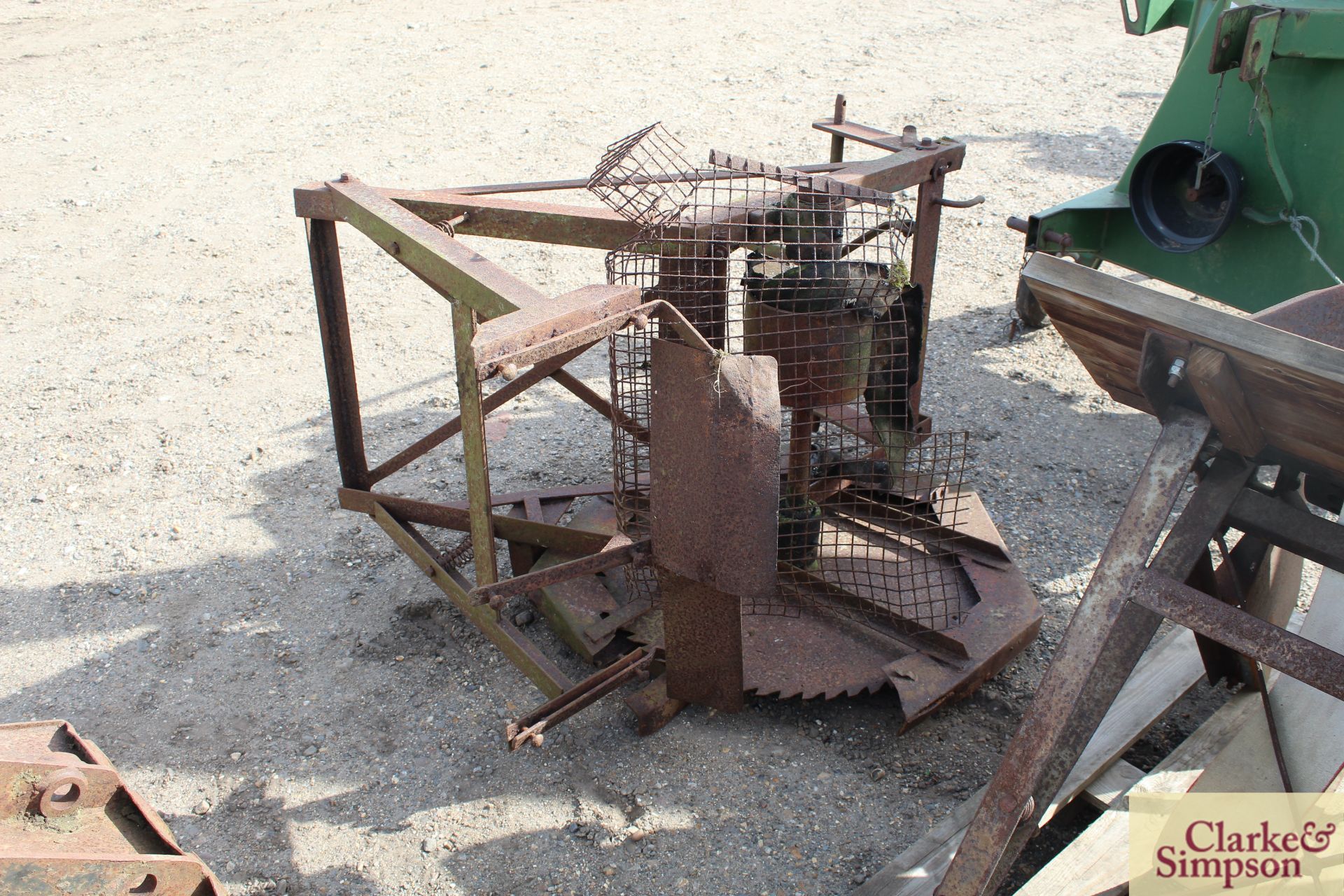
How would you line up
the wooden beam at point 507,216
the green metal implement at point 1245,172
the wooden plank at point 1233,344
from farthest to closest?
the green metal implement at point 1245,172 < the wooden beam at point 507,216 < the wooden plank at point 1233,344

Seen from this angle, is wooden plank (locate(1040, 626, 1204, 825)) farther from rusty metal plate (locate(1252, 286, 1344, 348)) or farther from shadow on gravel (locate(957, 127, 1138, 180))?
shadow on gravel (locate(957, 127, 1138, 180))

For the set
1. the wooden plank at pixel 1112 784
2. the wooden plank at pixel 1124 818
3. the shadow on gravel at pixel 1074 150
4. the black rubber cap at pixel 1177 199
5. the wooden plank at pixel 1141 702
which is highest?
the black rubber cap at pixel 1177 199

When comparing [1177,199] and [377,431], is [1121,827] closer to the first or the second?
[1177,199]

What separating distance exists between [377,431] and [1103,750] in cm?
338

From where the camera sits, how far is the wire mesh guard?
2.80 metres

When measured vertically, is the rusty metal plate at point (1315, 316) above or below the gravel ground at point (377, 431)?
above

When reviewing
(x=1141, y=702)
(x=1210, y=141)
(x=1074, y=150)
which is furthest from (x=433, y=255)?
(x=1074, y=150)

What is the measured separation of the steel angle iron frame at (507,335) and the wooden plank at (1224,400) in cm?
105

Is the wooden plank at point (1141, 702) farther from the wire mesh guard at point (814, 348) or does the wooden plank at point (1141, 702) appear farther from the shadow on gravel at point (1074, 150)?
the shadow on gravel at point (1074, 150)

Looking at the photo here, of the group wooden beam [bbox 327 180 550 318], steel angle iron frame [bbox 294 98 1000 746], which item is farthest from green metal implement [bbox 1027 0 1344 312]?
wooden beam [bbox 327 180 550 318]

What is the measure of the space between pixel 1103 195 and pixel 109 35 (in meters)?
9.30

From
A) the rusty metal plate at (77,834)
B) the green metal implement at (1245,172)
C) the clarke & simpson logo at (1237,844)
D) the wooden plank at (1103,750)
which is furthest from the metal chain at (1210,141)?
the rusty metal plate at (77,834)

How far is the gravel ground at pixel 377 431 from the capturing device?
288 cm

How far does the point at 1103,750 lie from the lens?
9.29 feet
